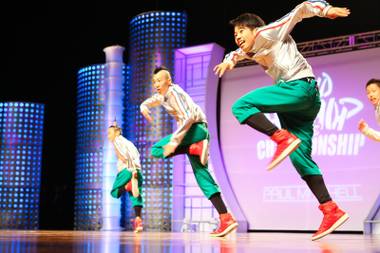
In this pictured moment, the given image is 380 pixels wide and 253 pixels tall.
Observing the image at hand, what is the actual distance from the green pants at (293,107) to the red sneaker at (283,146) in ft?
0.58

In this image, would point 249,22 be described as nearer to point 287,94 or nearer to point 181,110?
point 287,94

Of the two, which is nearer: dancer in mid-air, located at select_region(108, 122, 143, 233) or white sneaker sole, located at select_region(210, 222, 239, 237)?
white sneaker sole, located at select_region(210, 222, 239, 237)

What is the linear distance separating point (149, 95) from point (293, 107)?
5.51 m

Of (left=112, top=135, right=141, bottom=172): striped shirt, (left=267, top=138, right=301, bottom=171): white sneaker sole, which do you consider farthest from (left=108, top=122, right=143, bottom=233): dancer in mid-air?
(left=267, top=138, right=301, bottom=171): white sneaker sole

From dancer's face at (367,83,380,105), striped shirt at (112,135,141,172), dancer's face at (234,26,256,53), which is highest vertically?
dancer's face at (234,26,256,53)

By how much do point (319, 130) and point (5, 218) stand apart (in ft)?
19.0

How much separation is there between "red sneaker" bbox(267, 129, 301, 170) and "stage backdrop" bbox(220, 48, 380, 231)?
4.08 meters

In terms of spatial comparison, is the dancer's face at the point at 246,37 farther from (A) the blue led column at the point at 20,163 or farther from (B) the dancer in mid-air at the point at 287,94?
(A) the blue led column at the point at 20,163

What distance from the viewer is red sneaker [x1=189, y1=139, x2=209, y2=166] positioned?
Answer: 3469 mm

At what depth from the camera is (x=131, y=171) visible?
577 centimetres

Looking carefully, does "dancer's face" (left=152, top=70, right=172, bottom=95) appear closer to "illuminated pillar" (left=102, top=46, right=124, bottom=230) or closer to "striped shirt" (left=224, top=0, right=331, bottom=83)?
"striped shirt" (left=224, top=0, right=331, bottom=83)

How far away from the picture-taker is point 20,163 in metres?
9.38

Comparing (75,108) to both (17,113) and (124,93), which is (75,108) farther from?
(124,93)

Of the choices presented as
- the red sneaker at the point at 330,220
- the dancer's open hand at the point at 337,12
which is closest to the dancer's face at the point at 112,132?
the red sneaker at the point at 330,220
